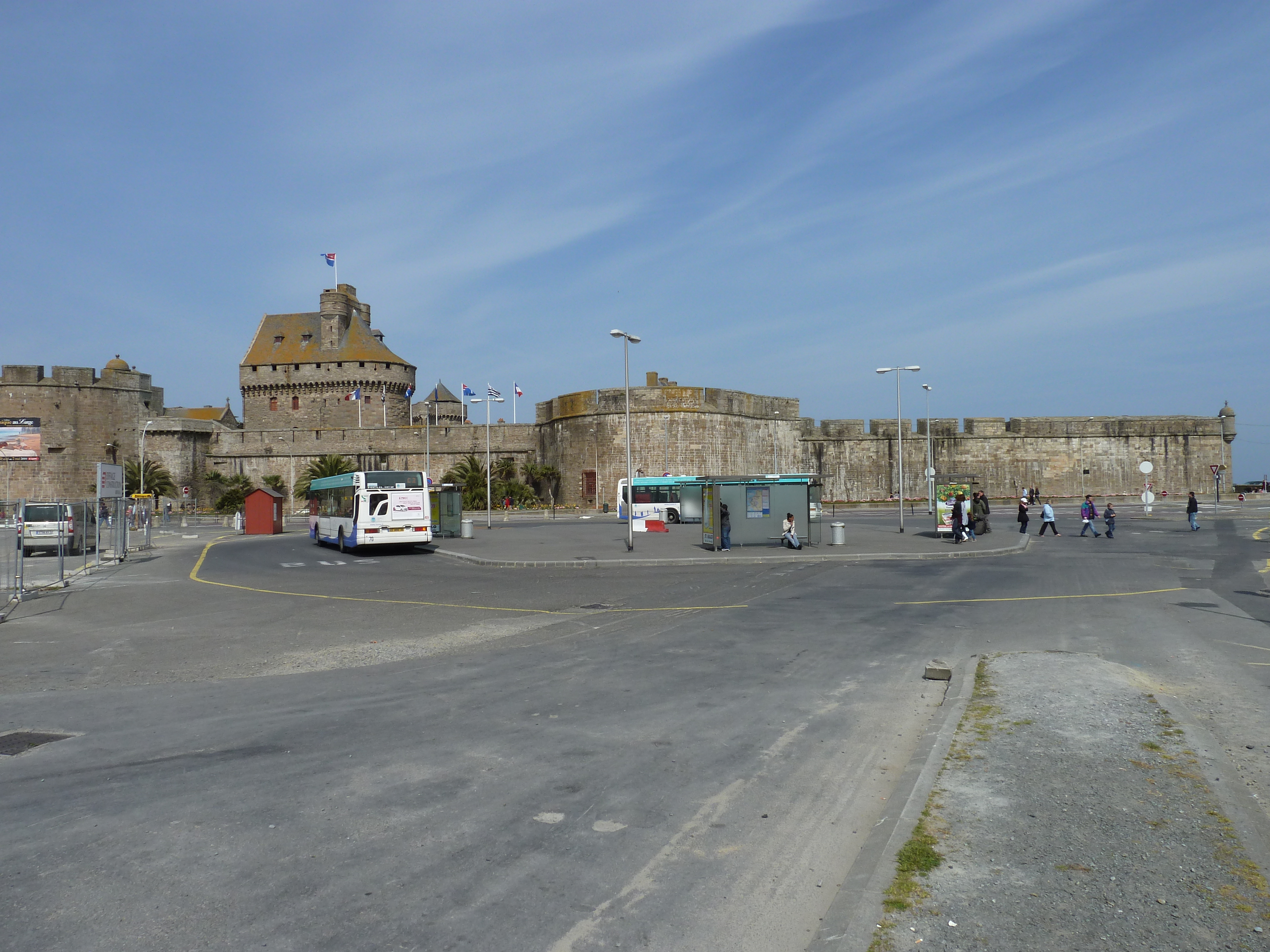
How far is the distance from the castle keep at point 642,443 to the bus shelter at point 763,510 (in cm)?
2631

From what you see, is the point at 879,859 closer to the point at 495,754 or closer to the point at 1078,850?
the point at 1078,850

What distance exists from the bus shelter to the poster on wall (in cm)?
421

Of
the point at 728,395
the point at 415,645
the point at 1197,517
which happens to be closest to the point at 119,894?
the point at 415,645

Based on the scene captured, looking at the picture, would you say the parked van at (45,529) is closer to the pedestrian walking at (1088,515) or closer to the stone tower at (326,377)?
the pedestrian walking at (1088,515)

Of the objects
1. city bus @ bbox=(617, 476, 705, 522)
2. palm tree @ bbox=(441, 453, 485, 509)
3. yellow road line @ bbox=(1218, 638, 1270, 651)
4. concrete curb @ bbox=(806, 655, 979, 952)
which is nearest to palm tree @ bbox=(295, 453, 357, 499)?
palm tree @ bbox=(441, 453, 485, 509)

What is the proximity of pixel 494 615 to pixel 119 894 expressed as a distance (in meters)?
8.96

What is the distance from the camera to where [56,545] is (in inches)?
1038

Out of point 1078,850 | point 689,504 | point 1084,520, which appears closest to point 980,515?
point 1084,520

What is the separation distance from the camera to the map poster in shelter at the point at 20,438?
5903 cm

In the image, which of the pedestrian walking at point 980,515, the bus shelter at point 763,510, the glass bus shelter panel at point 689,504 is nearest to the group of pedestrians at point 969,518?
the pedestrian walking at point 980,515

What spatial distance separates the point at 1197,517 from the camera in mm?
37938

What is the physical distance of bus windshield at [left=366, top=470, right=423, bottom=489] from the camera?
24.7 metres

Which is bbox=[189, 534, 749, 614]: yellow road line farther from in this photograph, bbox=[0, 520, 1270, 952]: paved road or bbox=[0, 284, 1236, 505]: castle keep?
bbox=[0, 284, 1236, 505]: castle keep

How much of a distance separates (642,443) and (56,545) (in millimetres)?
32078
